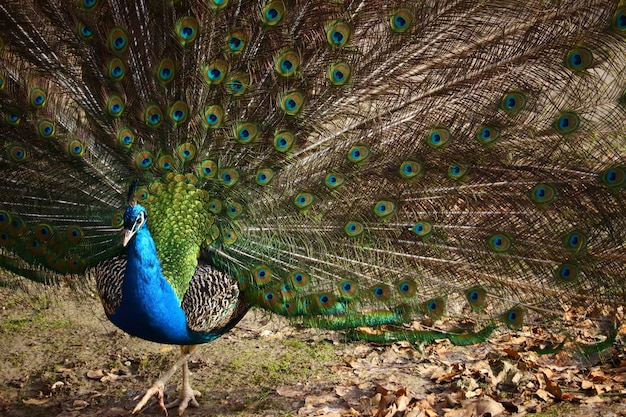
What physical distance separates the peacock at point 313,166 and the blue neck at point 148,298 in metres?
0.01

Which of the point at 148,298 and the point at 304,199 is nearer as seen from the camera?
the point at 148,298

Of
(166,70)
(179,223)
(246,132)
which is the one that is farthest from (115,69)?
(179,223)

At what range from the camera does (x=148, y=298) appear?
3.15 metres

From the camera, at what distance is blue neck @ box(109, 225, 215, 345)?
3.13 meters

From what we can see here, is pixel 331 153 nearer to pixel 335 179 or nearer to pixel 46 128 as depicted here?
pixel 335 179

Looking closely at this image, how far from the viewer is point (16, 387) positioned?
4.00 m

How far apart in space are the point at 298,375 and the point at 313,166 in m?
1.54

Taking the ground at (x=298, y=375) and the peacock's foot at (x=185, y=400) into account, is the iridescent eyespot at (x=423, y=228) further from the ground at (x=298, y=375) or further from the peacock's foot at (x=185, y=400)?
the peacock's foot at (x=185, y=400)

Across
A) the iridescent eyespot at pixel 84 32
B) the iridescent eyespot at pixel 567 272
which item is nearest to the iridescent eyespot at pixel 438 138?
the iridescent eyespot at pixel 567 272

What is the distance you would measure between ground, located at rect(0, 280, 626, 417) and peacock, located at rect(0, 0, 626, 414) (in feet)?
1.55

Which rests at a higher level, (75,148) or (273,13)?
(273,13)

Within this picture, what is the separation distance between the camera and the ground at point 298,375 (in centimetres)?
362

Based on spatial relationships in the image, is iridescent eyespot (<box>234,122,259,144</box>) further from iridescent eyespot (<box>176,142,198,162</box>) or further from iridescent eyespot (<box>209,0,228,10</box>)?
iridescent eyespot (<box>209,0,228,10</box>)

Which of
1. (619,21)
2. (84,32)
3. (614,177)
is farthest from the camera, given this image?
(84,32)
